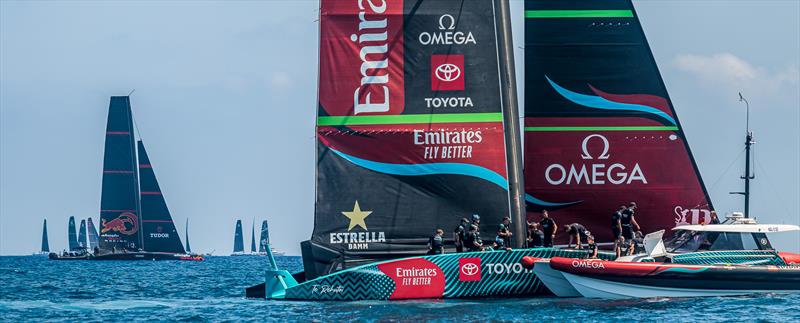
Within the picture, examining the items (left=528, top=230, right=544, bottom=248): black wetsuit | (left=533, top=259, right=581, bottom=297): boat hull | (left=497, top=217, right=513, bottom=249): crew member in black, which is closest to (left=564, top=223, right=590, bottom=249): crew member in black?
(left=528, top=230, right=544, bottom=248): black wetsuit

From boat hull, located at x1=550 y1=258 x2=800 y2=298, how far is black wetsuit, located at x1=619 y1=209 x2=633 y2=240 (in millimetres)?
1742

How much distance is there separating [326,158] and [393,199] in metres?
1.72

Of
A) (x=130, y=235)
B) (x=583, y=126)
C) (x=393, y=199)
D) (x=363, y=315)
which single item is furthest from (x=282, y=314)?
(x=130, y=235)

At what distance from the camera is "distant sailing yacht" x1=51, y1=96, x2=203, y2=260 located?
275 ft

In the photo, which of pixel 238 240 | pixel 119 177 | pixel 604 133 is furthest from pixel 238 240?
pixel 604 133

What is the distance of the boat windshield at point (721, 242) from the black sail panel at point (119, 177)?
2280 inches

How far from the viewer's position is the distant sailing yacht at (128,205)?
83.8m

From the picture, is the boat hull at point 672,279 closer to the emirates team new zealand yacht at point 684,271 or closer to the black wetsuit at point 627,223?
the emirates team new zealand yacht at point 684,271

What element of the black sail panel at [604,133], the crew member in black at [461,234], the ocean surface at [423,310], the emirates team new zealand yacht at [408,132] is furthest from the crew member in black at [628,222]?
the crew member in black at [461,234]

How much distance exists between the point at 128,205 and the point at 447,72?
190ft

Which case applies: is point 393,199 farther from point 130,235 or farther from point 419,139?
point 130,235

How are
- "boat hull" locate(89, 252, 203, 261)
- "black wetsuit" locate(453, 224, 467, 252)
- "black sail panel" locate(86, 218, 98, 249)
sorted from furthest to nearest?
"black sail panel" locate(86, 218, 98, 249) → "boat hull" locate(89, 252, 203, 261) → "black wetsuit" locate(453, 224, 467, 252)

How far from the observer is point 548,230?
30750 mm

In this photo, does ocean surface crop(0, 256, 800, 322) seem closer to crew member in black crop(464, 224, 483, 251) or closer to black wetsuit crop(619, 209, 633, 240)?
crew member in black crop(464, 224, 483, 251)
